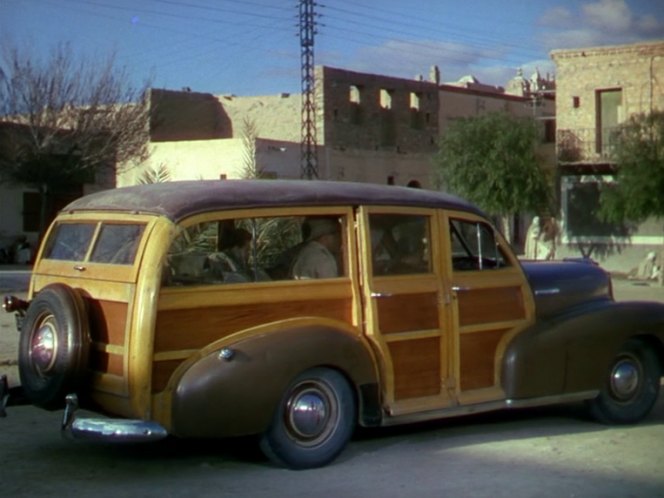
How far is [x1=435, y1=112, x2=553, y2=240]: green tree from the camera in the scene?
118ft

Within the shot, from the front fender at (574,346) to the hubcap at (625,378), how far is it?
0.21m

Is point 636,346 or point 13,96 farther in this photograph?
point 13,96

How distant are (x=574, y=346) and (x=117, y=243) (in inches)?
137

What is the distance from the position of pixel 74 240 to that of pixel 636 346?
437 centimetres

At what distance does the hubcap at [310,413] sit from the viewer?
24.2ft

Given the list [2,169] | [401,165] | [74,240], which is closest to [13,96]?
[2,169]

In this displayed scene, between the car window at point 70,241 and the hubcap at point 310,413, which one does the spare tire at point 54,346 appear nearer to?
the car window at point 70,241

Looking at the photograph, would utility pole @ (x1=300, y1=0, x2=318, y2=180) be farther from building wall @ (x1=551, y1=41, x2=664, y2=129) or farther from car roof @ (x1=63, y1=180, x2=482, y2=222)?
car roof @ (x1=63, y1=180, x2=482, y2=222)

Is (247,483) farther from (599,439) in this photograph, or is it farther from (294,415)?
(599,439)

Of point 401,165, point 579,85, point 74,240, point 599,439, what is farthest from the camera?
point 401,165

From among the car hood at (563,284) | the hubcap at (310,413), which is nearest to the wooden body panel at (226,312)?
the hubcap at (310,413)

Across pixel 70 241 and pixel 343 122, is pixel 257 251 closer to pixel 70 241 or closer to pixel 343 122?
pixel 70 241

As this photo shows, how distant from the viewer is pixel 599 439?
8617mm

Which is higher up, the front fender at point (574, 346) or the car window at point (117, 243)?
the car window at point (117, 243)
